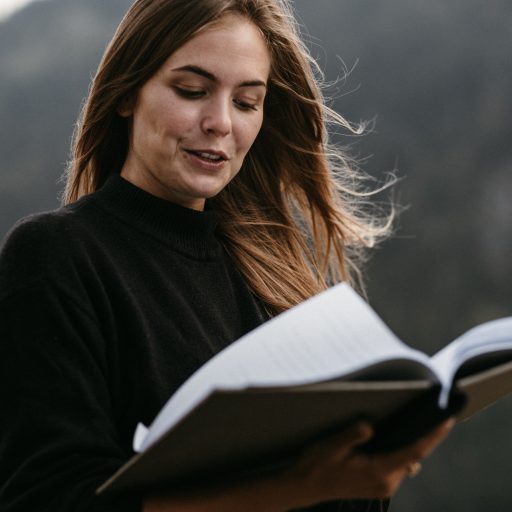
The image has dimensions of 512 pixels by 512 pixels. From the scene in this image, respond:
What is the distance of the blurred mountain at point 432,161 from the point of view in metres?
10.3

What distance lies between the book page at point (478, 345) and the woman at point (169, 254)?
3.3 inches

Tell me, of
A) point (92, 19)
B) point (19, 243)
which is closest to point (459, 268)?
point (92, 19)

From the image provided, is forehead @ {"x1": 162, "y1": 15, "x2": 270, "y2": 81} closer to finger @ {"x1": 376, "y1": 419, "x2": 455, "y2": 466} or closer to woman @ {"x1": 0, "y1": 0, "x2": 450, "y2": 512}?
woman @ {"x1": 0, "y1": 0, "x2": 450, "y2": 512}

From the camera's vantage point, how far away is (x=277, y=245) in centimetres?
197

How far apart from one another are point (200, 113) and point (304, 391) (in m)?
0.69

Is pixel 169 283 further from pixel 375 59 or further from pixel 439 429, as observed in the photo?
pixel 375 59

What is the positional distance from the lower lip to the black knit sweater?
0.09m

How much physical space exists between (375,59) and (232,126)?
1031 centimetres

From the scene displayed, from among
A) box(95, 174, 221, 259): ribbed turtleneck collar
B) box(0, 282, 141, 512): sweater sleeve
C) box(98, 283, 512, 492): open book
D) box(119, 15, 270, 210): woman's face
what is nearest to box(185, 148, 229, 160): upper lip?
box(119, 15, 270, 210): woman's face

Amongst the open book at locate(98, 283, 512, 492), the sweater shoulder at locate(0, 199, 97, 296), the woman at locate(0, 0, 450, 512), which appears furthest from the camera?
the sweater shoulder at locate(0, 199, 97, 296)

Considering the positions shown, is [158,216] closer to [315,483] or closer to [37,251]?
[37,251]

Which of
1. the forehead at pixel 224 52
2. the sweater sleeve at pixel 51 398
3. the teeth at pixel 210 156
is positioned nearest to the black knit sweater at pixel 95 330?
the sweater sleeve at pixel 51 398

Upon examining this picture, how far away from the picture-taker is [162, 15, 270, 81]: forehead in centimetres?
153

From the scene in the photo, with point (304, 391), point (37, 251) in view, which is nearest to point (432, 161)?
point (37, 251)
